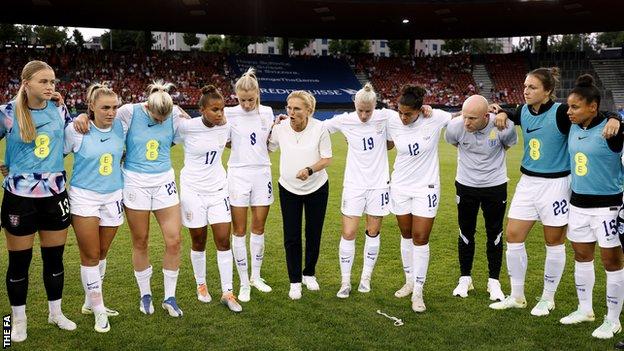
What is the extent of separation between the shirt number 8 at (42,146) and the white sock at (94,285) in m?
1.10

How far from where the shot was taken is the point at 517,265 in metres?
5.52

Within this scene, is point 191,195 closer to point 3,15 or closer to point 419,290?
point 419,290

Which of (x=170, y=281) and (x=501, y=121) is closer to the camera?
(x=501, y=121)

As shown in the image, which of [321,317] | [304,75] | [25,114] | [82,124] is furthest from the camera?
[304,75]

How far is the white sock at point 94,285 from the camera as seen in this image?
4996 millimetres

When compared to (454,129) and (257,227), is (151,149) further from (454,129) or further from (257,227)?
(454,129)

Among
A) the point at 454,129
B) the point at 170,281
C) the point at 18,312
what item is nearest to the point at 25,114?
the point at 18,312

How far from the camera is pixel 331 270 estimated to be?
272 inches

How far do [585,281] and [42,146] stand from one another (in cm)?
498

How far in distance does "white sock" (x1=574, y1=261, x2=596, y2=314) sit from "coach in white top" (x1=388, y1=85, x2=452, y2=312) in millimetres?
1398

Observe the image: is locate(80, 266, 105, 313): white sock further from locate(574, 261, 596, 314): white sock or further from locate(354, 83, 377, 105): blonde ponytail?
locate(574, 261, 596, 314): white sock

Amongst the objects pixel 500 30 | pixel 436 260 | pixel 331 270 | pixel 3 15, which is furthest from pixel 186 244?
pixel 500 30

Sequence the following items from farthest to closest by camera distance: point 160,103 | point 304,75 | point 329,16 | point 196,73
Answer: point 304,75 < point 196,73 < point 329,16 < point 160,103

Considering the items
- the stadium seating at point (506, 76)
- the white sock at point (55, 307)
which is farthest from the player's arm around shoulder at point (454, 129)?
the stadium seating at point (506, 76)
